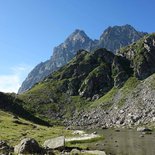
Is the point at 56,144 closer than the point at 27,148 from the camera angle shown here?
No

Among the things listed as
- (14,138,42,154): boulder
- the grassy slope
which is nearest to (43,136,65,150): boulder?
the grassy slope

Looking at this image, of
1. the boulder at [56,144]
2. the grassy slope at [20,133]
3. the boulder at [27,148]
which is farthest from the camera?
the grassy slope at [20,133]

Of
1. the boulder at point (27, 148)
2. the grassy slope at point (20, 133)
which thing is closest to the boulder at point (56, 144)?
the grassy slope at point (20, 133)

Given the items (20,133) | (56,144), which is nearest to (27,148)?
(56,144)

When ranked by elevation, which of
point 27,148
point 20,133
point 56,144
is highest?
point 20,133

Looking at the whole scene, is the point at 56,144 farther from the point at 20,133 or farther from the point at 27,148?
the point at 20,133

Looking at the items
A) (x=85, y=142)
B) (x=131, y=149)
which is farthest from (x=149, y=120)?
(x=131, y=149)

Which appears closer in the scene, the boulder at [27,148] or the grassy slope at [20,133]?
the boulder at [27,148]

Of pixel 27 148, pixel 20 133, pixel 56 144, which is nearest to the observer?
pixel 27 148

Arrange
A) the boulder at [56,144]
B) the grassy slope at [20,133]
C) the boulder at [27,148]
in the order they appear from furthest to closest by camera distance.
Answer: the grassy slope at [20,133] < the boulder at [56,144] < the boulder at [27,148]

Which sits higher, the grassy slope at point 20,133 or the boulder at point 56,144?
the grassy slope at point 20,133

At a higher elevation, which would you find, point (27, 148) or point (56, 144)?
point (56, 144)

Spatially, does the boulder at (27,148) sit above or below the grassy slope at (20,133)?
below

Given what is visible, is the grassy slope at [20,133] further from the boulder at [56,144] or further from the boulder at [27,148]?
the boulder at [27,148]
